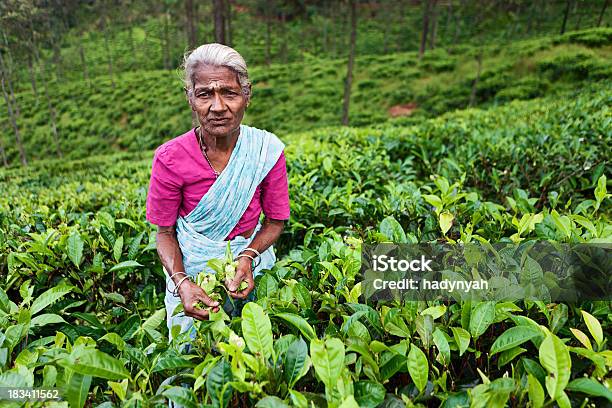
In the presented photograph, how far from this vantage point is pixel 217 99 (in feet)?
5.24

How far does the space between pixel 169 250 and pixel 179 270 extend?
113 mm

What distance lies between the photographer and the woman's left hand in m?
1.48

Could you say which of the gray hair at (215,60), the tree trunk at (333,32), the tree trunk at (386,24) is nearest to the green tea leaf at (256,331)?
the gray hair at (215,60)

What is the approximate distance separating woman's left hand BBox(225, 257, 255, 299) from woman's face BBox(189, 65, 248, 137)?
1.66ft

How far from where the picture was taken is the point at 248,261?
64.4 inches

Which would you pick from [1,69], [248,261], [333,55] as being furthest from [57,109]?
[248,261]

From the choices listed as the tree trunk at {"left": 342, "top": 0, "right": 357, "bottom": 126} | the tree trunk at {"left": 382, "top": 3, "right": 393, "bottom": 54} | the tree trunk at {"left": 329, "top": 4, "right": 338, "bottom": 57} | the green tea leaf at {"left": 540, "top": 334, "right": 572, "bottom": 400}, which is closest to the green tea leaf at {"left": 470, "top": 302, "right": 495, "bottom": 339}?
the green tea leaf at {"left": 540, "top": 334, "right": 572, "bottom": 400}

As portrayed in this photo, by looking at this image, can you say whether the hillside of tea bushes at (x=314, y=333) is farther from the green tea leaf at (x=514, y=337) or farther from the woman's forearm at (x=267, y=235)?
the woman's forearm at (x=267, y=235)

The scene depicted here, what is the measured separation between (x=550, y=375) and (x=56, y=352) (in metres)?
1.37

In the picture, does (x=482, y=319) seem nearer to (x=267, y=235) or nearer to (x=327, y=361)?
(x=327, y=361)

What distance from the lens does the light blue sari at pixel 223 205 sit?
1742 mm

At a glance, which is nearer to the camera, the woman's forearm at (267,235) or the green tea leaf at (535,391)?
the green tea leaf at (535,391)

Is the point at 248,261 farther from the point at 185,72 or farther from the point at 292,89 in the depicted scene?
the point at 292,89

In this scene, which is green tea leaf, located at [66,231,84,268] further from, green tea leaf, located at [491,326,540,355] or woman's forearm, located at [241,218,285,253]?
green tea leaf, located at [491,326,540,355]
